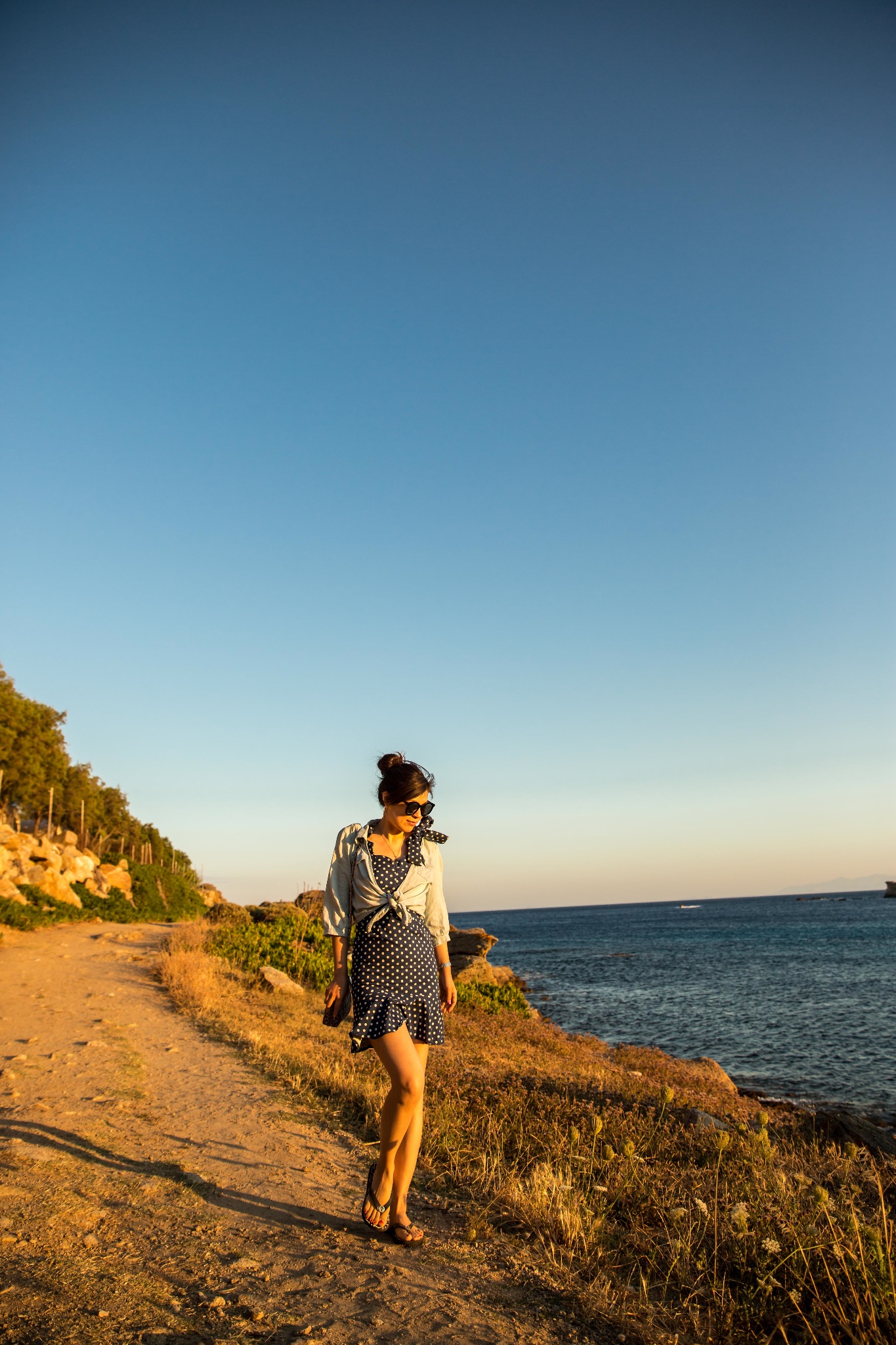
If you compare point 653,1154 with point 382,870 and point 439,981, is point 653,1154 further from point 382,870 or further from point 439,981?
point 382,870

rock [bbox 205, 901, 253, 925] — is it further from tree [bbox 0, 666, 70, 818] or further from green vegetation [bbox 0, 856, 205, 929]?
tree [bbox 0, 666, 70, 818]

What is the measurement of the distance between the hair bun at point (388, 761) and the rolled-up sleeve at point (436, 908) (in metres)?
0.48

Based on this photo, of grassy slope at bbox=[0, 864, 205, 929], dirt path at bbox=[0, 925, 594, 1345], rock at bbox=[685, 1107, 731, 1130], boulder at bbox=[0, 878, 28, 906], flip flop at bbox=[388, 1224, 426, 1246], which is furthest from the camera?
boulder at bbox=[0, 878, 28, 906]

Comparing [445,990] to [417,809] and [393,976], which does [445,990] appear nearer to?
[393,976]

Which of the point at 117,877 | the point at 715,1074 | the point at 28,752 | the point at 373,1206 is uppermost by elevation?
the point at 28,752

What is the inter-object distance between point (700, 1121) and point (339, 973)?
4.81 meters

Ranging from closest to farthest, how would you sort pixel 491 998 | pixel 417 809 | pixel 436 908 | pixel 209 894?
pixel 417 809 → pixel 436 908 → pixel 491 998 → pixel 209 894

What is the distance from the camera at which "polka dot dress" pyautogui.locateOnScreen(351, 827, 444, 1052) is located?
3.57m

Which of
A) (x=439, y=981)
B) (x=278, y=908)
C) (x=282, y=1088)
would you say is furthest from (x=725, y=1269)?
(x=278, y=908)

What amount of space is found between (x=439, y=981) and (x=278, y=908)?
2107cm

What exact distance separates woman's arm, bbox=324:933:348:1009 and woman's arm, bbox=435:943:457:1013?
0.52 m

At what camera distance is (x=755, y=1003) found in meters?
27.5

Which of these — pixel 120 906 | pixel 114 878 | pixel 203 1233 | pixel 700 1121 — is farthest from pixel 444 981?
pixel 114 878

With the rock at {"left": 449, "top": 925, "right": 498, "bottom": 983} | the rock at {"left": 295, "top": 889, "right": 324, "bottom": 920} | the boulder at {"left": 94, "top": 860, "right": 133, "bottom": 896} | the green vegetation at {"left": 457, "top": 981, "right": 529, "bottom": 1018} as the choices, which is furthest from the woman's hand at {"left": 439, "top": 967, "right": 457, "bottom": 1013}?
the boulder at {"left": 94, "top": 860, "right": 133, "bottom": 896}
